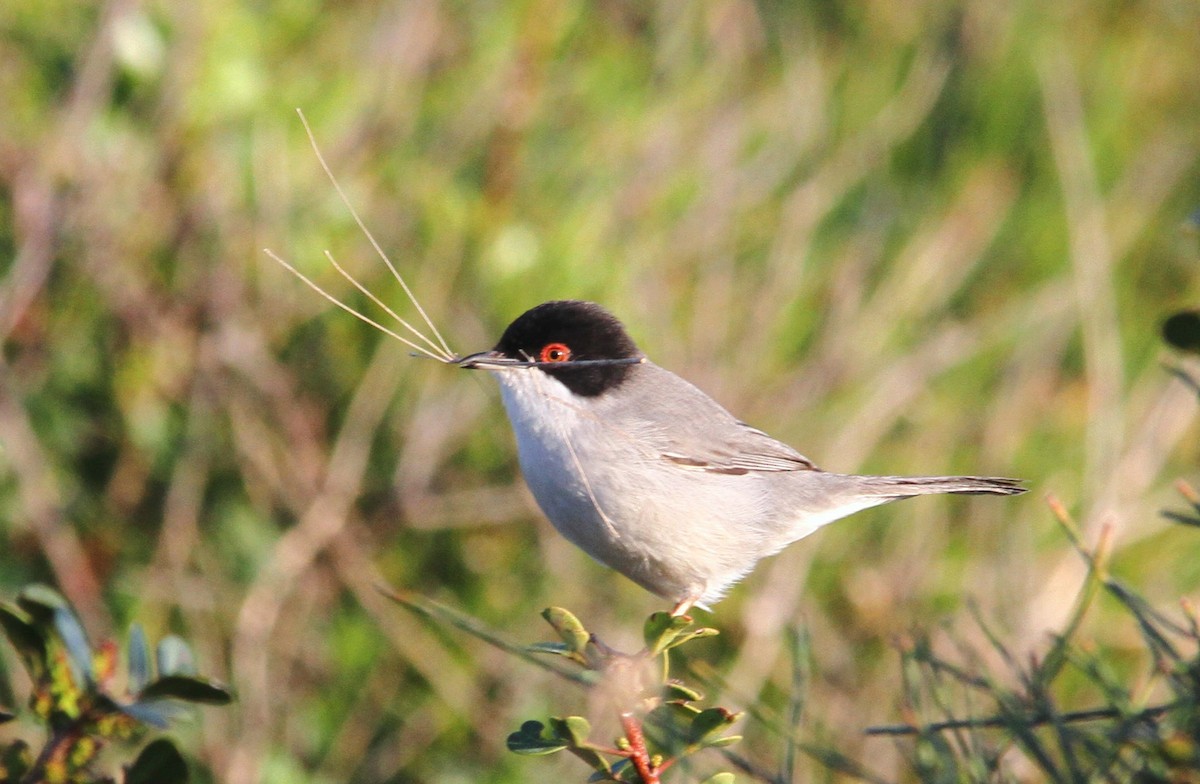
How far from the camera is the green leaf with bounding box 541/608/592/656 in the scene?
1622mm

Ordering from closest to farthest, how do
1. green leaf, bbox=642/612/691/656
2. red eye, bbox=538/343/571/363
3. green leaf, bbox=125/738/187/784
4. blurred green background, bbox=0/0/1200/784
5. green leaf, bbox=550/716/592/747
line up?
green leaf, bbox=550/716/592/747 < green leaf, bbox=125/738/187/784 < green leaf, bbox=642/612/691/656 < red eye, bbox=538/343/571/363 < blurred green background, bbox=0/0/1200/784

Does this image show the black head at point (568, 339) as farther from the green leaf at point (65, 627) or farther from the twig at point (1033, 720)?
the twig at point (1033, 720)

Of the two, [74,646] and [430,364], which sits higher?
[74,646]

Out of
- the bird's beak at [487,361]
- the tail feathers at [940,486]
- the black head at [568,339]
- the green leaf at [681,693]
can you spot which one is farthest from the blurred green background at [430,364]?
the green leaf at [681,693]

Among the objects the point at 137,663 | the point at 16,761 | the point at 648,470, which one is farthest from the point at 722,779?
the point at 648,470

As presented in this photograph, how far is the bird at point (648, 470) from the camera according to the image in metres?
2.61

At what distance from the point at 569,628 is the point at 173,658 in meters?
0.51

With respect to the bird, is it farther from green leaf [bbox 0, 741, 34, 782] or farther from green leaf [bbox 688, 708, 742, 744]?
green leaf [bbox 0, 741, 34, 782]

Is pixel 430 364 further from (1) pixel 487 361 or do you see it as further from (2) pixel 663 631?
(2) pixel 663 631

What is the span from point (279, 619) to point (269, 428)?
57 cm

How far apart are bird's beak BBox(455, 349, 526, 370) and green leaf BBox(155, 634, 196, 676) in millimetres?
999

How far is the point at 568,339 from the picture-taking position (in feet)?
9.55

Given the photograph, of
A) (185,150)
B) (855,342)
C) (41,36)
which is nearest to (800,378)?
(855,342)

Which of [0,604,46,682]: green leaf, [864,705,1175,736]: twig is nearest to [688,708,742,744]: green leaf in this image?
[864,705,1175,736]: twig
